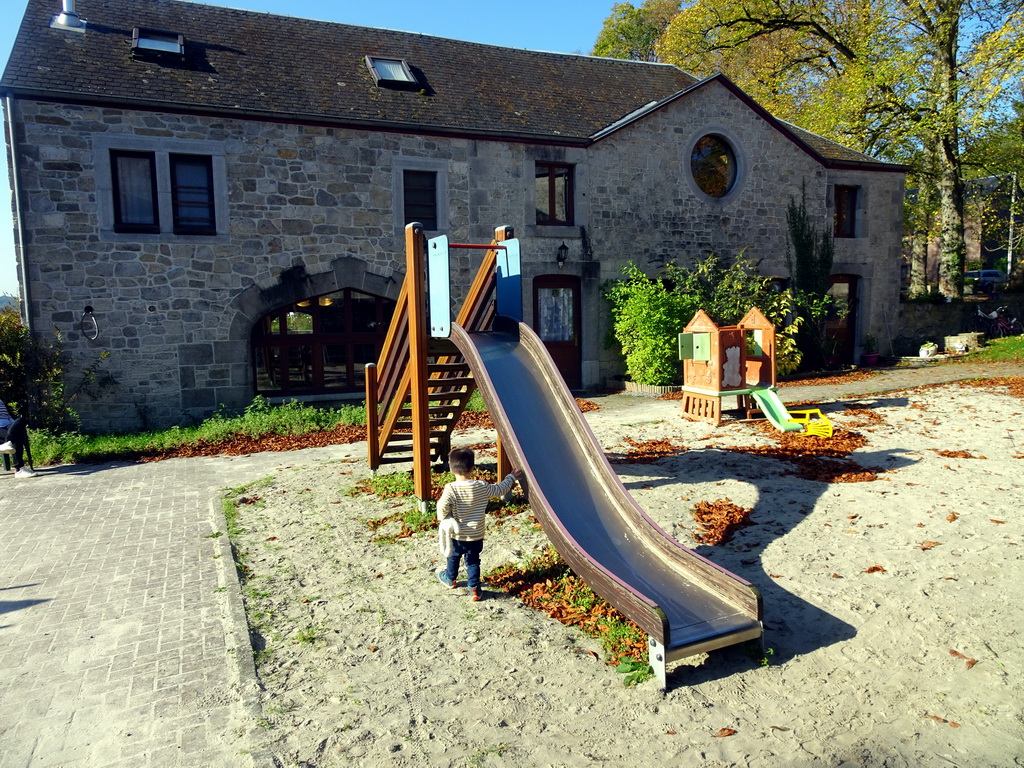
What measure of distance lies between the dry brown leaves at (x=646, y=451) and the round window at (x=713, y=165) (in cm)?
902

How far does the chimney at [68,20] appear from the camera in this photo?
1253cm

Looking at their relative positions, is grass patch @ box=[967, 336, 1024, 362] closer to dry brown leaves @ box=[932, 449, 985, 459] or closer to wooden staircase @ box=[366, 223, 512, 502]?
dry brown leaves @ box=[932, 449, 985, 459]

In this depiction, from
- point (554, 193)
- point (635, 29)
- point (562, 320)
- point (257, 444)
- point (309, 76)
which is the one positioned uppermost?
point (635, 29)

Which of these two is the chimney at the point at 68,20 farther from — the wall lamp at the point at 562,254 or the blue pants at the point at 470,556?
the blue pants at the point at 470,556

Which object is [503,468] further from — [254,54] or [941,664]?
[254,54]

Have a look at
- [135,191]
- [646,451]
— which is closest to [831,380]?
[646,451]

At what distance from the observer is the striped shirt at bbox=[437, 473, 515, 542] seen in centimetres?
513

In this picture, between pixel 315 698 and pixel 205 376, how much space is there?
9970mm

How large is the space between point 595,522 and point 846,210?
17.0 metres

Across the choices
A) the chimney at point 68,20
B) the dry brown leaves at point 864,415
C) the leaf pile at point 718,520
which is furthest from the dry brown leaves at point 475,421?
the chimney at point 68,20

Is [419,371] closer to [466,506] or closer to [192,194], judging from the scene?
[466,506]

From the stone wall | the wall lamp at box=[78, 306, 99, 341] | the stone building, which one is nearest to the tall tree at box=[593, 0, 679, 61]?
the stone building

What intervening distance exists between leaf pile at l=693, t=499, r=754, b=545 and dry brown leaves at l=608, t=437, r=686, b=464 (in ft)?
6.37

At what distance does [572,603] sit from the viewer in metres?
5.08
